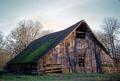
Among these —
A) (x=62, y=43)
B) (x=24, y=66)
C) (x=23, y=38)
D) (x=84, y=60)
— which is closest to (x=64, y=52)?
(x=62, y=43)

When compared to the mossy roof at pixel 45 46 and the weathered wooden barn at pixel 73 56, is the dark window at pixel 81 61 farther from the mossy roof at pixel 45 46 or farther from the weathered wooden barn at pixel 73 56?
the mossy roof at pixel 45 46

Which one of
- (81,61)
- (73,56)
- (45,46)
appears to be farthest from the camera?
(45,46)

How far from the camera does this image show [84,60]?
3538cm

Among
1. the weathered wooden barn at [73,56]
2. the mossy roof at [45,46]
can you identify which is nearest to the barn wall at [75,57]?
the weathered wooden barn at [73,56]

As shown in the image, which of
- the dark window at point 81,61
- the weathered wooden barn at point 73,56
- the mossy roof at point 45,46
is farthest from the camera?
the dark window at point 81,61

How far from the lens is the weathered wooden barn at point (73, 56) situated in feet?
107

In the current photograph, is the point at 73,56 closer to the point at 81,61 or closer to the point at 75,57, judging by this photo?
the point at 75,57

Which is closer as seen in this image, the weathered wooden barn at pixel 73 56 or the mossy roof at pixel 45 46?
the weathered wooden barn at pixel 73 56

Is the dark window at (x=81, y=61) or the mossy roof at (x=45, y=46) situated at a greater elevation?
the mossy roof at (x=45, y=46)

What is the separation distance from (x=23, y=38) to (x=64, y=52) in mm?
37635

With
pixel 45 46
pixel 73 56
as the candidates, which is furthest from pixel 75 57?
pixel 45 46

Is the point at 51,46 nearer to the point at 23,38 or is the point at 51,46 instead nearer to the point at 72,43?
the point at 72,43

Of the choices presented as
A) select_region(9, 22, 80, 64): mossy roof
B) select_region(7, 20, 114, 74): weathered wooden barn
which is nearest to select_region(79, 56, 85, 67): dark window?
select_region(7, 20, 114, 74): weathered wooden barn

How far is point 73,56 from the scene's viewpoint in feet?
114
